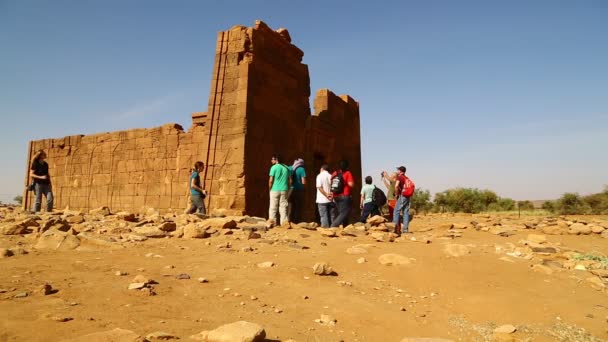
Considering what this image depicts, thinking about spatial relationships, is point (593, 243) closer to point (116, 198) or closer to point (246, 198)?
point (246, 198)

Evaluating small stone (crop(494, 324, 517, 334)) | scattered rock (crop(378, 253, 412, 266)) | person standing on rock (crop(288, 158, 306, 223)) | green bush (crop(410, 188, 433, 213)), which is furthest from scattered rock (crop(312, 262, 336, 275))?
green bush (crop(410, 188, 433, 213))

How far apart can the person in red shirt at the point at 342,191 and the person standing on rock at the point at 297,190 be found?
0.70 m

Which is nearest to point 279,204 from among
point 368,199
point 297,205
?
point 297,205

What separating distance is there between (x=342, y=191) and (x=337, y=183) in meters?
0.22

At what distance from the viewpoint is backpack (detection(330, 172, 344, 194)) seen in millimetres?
8984

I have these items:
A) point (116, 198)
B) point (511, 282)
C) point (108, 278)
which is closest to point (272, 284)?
point (108, 278)

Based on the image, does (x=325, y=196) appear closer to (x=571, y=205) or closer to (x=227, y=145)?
(x=227, y=145)

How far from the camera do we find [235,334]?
2.60 meters

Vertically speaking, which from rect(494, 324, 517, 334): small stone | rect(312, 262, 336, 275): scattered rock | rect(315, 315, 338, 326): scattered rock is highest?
rect(312, 262, 336, 275): scattered rock

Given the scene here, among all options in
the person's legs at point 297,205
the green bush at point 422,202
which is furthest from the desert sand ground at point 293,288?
the green bush at point 422,202

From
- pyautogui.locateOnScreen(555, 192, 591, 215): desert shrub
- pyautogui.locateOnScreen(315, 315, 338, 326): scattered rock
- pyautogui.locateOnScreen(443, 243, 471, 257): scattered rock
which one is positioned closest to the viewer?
pyautogui.locateOnScreen(315, 315, 338, 326): scattered rock

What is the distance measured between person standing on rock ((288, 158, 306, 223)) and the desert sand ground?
6.62ft

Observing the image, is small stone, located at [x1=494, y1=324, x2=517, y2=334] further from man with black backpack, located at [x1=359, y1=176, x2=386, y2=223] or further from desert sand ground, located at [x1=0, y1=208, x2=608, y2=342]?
man with black backpack, located at [x1=359, y1=176, x2=386, y2=223]

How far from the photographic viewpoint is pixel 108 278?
4180 mm
